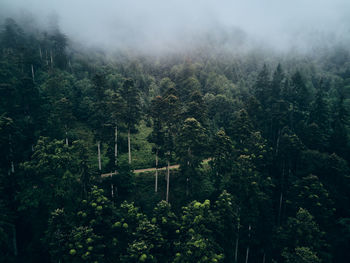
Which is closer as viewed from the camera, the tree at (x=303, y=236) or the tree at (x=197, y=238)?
the tree at (x=197, y=238)

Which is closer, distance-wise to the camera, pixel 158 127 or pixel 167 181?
pixel 167 181

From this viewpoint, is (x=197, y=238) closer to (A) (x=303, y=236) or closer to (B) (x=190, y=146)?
(A) (x=303, y=236)

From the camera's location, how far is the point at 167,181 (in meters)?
33.3

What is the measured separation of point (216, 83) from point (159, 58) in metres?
36.6

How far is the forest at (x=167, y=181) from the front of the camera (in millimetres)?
20828

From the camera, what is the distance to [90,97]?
52594mm

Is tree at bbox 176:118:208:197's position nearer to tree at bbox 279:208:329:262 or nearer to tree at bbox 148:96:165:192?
tree at bbox 148:96:165:192

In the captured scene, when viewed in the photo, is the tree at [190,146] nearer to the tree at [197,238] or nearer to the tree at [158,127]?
the tree at [158,127]

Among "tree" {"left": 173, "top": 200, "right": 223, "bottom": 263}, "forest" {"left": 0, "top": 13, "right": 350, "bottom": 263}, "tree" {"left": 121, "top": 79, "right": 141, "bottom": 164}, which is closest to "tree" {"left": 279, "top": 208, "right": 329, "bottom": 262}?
"forest" {"left": 0, "top": 13, "right": 350, "bottom": 263}

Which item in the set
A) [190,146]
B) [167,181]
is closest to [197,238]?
[190,146]

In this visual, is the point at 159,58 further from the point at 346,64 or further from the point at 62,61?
the point at 346,64

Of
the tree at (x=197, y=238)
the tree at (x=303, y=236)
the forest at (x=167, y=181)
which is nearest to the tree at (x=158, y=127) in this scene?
the forest at (x=167, y=181)

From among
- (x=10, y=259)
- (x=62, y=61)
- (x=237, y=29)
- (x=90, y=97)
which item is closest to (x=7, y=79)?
(x=90, y=97)

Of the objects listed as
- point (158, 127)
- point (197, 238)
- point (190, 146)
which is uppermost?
point (158, 127)
